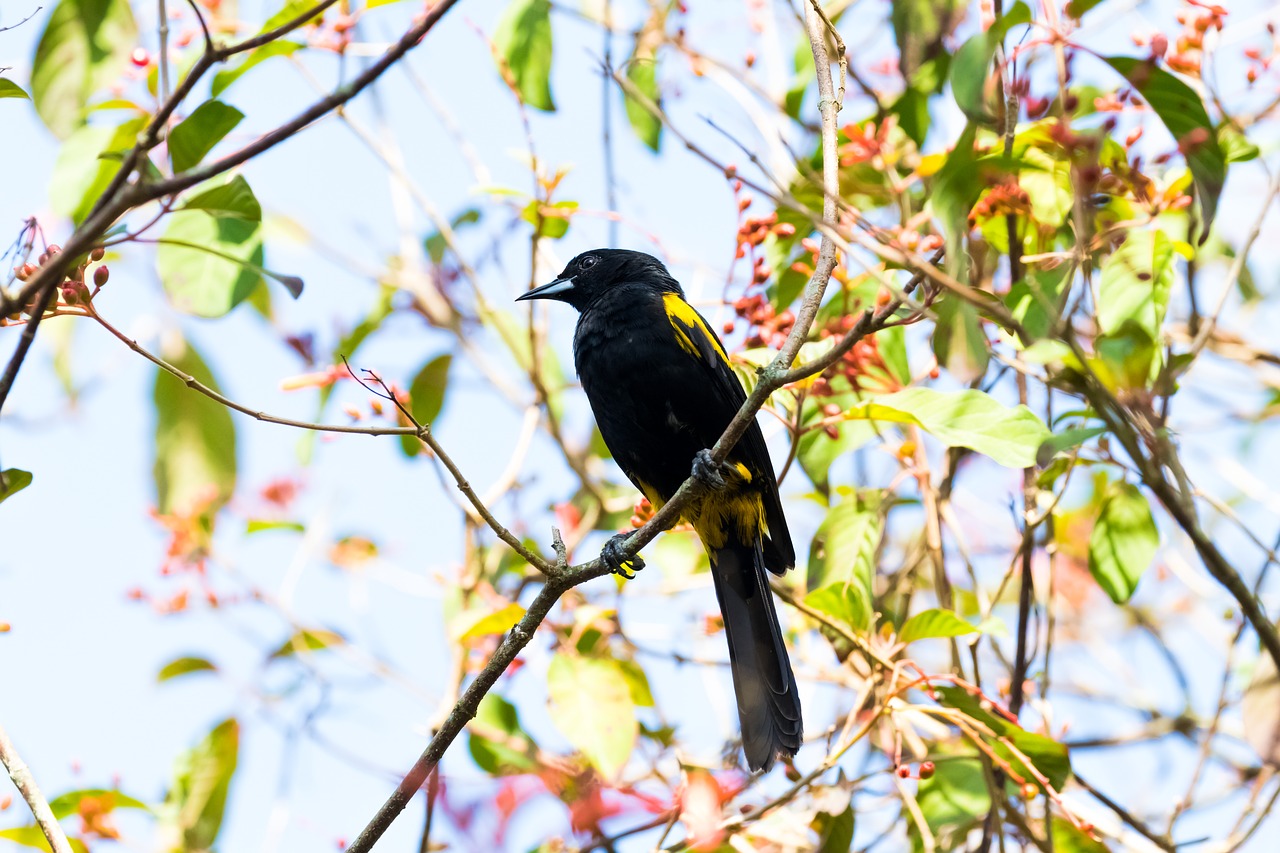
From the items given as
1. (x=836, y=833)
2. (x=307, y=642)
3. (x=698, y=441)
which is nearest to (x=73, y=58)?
(x=698, y=441)

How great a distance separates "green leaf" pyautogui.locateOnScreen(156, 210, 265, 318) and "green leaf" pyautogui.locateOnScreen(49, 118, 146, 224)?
250 mm

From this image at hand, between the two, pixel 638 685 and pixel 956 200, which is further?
pixel 638 685

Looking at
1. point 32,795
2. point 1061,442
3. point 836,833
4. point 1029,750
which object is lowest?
point 32,795

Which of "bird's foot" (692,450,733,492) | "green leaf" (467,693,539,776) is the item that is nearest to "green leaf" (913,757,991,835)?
"bird's foot" (692,450,733,492)

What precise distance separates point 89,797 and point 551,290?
7.36 feet

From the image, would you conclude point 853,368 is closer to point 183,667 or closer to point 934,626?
point 934,626

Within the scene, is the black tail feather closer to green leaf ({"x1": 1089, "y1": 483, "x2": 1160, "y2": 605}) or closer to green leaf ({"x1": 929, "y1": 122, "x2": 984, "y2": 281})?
green leaf ({"x1": 1089, "y1": 483, "x2": 1160, "y2": 605})

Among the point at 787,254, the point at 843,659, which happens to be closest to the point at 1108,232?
the point at 787,254

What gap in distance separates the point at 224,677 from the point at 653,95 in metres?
2.49

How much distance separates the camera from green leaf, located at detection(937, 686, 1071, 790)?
2934 millimetres

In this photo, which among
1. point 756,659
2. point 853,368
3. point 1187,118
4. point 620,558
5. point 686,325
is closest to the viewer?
point 1187,118

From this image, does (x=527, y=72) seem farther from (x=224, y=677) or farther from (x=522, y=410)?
(x=224, y=677)

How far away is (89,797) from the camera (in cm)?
330

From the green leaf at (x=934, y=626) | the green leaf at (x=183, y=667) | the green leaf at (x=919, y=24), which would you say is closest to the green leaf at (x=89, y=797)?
the green leaf at (x=183, y=667)
